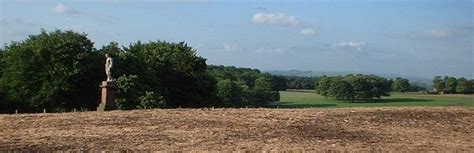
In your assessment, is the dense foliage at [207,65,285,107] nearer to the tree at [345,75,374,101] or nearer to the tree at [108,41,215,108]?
the tree at [108,41,215,108]

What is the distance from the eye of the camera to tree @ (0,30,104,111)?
44594mm

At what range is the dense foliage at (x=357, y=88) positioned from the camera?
94975mm

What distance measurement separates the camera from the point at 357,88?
311 feet

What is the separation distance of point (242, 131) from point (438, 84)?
102174mm

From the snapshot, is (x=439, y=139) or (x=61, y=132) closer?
(x=61, y=132)

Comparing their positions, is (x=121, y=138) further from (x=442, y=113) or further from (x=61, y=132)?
(x=442, y=113)

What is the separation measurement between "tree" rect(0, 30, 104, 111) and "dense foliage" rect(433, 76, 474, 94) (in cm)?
7712

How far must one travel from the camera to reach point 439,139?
18.8 metres

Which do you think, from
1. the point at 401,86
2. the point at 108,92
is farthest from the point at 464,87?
the point at 108,92

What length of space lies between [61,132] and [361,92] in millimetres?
81833

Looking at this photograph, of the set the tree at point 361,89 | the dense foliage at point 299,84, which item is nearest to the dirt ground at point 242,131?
the tree at point 361,89

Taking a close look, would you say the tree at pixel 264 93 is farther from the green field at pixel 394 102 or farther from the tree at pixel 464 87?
the tree at pixel 464 87

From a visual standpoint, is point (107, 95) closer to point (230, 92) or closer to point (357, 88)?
point (230, 92)

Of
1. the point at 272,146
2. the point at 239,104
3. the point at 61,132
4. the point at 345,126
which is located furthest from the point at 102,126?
the point at 239,104
